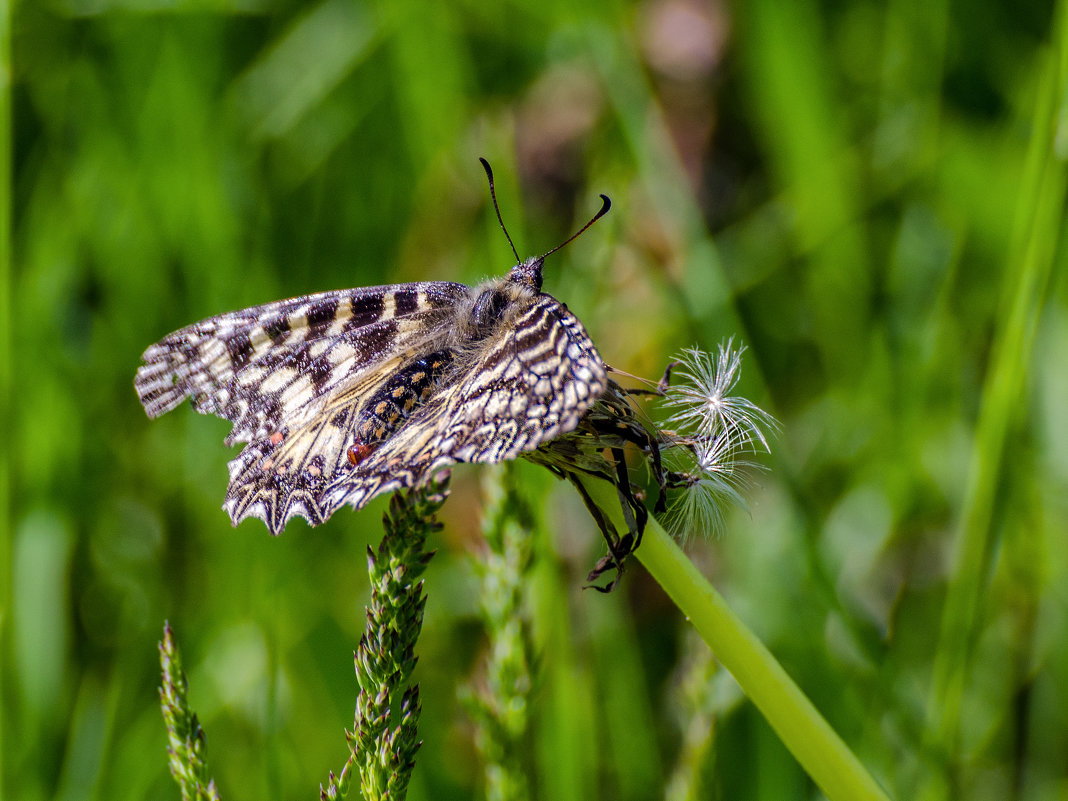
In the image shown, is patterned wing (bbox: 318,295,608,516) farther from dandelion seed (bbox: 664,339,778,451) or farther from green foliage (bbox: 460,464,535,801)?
dandelion seed (bbox: 664,339,778,451)

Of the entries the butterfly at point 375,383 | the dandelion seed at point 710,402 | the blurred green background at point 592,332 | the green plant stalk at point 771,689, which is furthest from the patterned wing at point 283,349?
the green plant stalk at point 771,689

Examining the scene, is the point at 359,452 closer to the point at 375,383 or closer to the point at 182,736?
the point at 375,383

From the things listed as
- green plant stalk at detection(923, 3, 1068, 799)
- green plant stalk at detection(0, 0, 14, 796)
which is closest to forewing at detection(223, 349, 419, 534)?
green plant stalk at detection(0, 0, 14, 796)

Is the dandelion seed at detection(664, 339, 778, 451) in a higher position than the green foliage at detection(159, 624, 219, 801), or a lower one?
lower

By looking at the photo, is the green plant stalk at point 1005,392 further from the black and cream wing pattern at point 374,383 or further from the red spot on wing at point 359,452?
the red spot on wing at point 359,452

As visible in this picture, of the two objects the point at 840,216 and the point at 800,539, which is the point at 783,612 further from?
the point at 840,216

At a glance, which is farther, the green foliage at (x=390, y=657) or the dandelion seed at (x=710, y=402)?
the dandelion seed at (x=710, y=402)

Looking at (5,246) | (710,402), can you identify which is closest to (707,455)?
(710,402)
